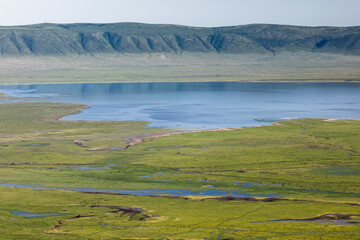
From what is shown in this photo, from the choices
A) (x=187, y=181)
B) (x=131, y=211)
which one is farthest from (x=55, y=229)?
(x=187, y=181)

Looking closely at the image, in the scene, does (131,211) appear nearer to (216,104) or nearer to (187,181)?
(187,181)

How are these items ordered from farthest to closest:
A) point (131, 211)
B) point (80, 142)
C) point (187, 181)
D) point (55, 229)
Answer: point (80, 142) < point (187, 181) < point (131, 211) < point (55, 229)

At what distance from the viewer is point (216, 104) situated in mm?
143125

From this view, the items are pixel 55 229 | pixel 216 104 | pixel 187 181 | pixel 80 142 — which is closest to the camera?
pixel 55 229

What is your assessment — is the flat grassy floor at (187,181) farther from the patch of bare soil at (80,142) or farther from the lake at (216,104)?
the lake at (216,104)

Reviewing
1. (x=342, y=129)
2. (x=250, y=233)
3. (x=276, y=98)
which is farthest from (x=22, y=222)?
(x=276, y=98)

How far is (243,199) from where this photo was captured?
5303 centimetres

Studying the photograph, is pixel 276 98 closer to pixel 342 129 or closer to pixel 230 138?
pixel 342 129

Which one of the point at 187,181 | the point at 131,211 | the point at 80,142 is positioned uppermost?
the point at 131,211

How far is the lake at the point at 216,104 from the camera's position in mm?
112438

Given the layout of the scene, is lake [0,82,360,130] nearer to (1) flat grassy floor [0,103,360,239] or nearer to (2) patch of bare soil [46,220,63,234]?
(1) flat grassy floor [0,103,360,239]

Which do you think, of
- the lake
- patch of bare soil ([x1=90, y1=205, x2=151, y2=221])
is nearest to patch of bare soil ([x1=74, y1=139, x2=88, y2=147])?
the lake

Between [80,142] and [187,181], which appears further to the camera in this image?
[80,142]

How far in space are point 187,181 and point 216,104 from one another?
83.5 m
